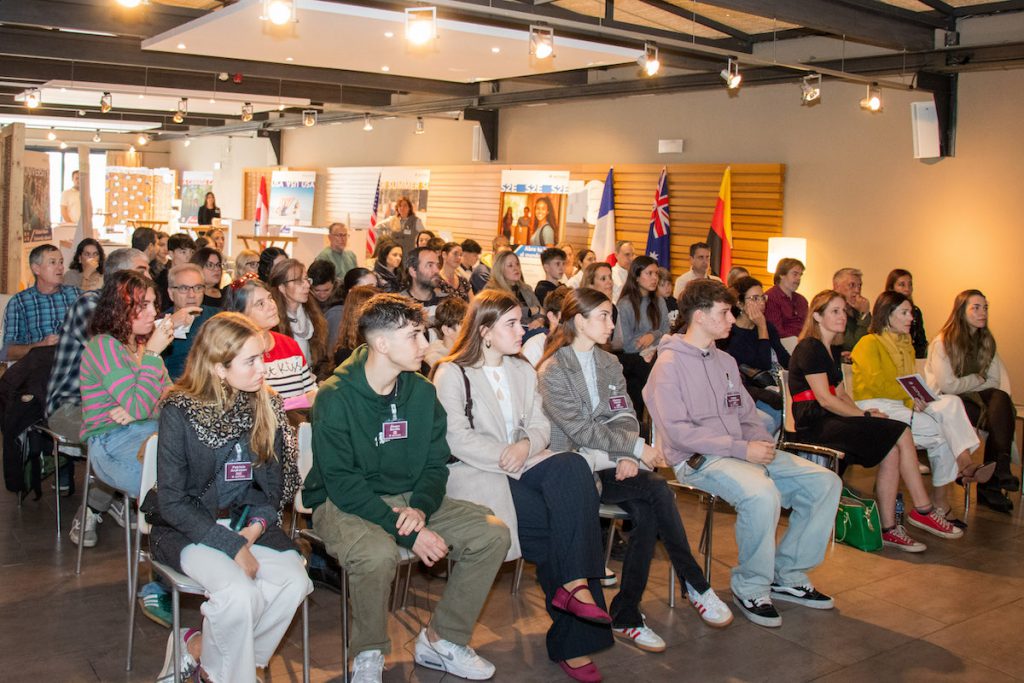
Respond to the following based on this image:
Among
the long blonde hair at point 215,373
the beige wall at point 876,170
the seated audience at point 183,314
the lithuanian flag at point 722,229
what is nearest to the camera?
the long blonde hair at point 215,373

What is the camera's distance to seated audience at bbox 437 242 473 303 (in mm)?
7469

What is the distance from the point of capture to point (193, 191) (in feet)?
80.1

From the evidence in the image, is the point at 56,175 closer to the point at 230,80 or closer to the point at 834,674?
the point at 230,80

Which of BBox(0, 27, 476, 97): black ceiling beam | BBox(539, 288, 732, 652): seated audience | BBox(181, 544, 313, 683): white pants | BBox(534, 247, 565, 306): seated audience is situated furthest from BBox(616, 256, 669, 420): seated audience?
BBox(0, 27, 476, 97): black ceiling beam

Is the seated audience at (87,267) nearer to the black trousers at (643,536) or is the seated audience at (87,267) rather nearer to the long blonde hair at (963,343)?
the black trousers at (643,536)

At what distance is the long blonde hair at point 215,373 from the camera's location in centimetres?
313

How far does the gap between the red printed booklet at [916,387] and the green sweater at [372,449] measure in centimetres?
316

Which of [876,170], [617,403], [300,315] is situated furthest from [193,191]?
[617,403]

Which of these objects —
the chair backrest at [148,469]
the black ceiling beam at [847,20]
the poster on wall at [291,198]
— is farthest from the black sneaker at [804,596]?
the poster on wall at [291,198]

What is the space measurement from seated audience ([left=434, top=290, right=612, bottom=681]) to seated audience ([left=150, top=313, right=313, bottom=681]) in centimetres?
75

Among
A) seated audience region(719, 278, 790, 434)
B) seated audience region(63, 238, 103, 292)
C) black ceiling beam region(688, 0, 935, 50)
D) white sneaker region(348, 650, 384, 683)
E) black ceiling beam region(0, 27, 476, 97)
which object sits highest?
black ceiling beam region(0, 27, 476, 97)

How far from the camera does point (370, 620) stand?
317cm

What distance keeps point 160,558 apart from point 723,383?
8.35 ft

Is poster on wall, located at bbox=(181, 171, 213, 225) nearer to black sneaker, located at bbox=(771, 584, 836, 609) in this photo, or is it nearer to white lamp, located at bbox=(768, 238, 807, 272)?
white lamp, located at bbox=(768, 238, 807, 272)
